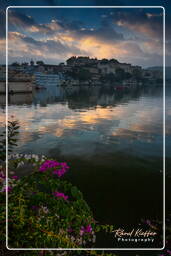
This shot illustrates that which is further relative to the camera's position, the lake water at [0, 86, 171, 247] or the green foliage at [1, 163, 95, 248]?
the lake water at [0, 86, 171, 247]

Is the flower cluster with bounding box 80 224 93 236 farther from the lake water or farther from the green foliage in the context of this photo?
the lake water

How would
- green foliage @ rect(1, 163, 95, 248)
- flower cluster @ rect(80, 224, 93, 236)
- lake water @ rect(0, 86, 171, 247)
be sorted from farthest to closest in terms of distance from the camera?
lake water @ rect(0, 86, 171, 247) → flower cluster @ rect(80, 224, 93, 236) → green foliage @ rect(1, 163, 95, 248)

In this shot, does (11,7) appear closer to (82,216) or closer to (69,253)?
(82,216)

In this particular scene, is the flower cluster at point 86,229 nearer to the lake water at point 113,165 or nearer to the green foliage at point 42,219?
the green foliage at point 42,219

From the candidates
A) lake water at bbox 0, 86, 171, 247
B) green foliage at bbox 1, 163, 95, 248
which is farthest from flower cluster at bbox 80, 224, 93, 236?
lake water at bbox 0, 86, 171, 247

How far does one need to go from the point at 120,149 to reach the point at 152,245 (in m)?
5.10

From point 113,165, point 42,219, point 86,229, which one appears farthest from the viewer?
point 113,165

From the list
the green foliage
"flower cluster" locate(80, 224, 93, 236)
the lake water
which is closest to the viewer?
the green foliage

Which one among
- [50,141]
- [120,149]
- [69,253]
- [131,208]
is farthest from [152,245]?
[50,141]

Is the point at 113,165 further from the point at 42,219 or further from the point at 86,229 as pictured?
the point at 42,219

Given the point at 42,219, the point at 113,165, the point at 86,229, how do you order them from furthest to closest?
the point at 113,165
the point at 86,229
the point at 42,219

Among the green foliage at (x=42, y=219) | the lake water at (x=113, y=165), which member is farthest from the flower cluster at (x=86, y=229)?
the lake water at (x=113, y=165)

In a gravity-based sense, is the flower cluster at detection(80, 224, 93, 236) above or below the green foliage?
below

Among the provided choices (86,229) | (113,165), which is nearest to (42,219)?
(86,229)
